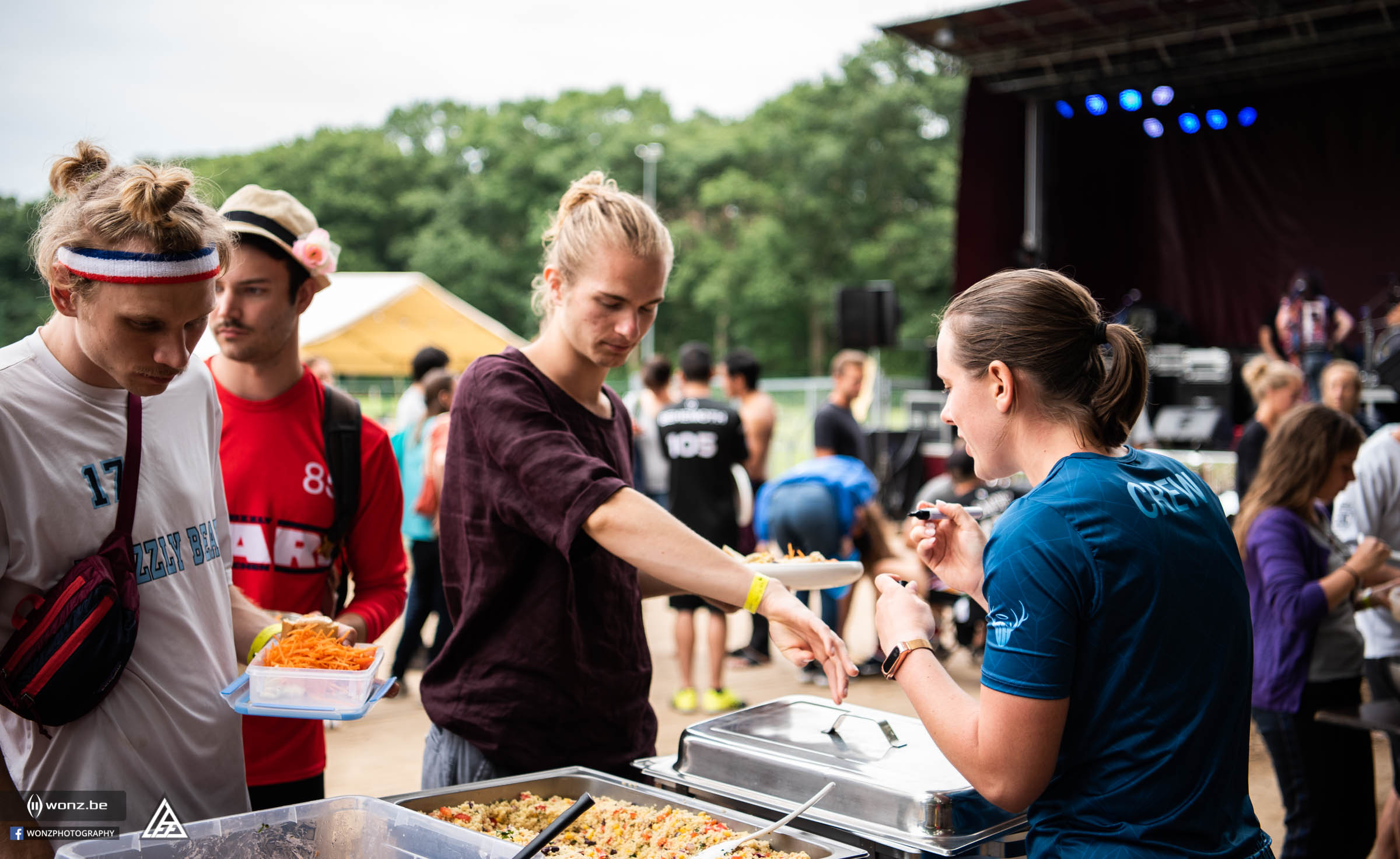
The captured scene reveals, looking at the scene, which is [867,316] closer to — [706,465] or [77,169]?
[706,465]

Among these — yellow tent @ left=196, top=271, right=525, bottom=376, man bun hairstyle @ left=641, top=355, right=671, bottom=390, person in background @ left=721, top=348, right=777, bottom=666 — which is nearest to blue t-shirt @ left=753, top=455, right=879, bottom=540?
person in background @ left=721, top=348, right=777, bottom=666

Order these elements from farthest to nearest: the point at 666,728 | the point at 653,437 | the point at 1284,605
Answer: the point at 653,437, the point at 666,728, the point at 1284,605

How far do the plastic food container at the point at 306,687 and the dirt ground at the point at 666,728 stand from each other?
2.16 m

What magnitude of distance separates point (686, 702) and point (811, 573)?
4050 millimetres

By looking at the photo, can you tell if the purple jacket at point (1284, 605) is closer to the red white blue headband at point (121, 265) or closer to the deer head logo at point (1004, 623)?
the deer head logo at point (1004, 623)

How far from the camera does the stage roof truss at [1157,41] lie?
9.78m

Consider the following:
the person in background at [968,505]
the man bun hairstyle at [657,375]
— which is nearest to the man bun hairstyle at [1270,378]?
the person in background at [968,505]

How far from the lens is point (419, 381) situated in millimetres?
6805

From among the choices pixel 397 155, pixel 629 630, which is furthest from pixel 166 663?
pixel 397 155

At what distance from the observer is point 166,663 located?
168cm

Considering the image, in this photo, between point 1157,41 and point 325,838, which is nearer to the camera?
point 325,838

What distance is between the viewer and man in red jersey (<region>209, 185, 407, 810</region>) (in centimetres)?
212

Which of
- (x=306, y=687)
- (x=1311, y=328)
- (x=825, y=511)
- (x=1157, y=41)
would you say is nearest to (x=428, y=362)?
(x=825, y=511)

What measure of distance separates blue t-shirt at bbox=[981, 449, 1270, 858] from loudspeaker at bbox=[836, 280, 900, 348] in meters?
10.7
